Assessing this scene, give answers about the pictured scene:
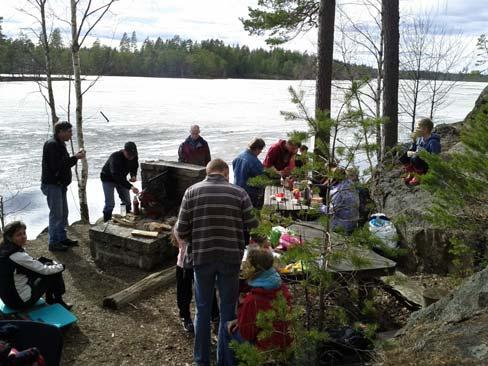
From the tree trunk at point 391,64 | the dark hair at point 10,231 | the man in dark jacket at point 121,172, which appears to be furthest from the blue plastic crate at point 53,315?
the tree trunk at point 391,64

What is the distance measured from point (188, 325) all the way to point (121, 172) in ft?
10.5

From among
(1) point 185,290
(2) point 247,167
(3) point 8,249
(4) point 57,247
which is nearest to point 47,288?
(3) point 8,249

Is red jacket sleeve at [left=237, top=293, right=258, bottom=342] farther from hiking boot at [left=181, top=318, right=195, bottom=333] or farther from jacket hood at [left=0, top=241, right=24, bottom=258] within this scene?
jacket hood at [left=0, top=241, right=24, bottom=258]

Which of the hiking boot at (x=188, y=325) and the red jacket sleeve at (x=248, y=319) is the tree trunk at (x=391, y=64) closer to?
the hiking boot at (x=188, y=325)

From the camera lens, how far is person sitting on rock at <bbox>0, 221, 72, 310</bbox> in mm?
4164

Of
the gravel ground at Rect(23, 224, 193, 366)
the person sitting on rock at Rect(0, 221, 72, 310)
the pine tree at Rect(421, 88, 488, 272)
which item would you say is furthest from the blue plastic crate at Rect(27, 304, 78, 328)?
the pine tree at Rect(421, 88, 488, 272)

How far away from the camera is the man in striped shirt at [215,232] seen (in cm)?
354

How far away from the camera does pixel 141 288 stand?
17.2ft

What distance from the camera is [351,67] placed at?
16.3 metres

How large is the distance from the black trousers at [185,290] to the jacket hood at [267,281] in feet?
3.72

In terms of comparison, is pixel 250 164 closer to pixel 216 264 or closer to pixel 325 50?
pixel 216 264

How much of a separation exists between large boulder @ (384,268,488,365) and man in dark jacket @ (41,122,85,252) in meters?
4.75

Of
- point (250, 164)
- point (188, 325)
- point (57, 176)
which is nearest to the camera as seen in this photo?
point (188, 325)

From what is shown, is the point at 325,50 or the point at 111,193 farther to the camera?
the point at 325,50
